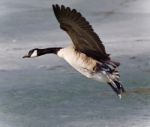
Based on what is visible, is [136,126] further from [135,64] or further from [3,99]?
[135,64]

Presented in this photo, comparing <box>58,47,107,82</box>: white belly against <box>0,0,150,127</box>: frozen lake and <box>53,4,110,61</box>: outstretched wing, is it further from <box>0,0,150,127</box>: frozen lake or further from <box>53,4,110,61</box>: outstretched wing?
<box>0,0,150,127</box>: frozen lake

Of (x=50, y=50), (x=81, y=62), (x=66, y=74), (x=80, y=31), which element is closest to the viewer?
(x=80, y=31)

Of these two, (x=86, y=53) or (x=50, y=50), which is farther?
(x=50, y=50)

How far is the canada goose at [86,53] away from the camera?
199 inches

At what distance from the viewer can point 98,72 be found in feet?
17.3

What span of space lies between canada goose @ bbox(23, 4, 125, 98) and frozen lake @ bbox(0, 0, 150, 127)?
0.80 meters

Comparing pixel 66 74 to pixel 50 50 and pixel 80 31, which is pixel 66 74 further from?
pixel 80 31

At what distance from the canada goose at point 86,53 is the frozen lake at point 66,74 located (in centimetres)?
80

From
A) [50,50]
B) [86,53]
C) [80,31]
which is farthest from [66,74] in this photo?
[80,31]

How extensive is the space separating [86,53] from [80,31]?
298 mm

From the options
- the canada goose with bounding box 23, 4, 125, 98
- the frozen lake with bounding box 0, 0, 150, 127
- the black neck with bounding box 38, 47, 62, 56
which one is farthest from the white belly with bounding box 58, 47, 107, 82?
the frozen lake with bounding box 0, 0, 150, 127

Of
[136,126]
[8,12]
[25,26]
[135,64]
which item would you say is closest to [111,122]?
[136,126]

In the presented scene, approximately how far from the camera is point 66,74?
768 cm

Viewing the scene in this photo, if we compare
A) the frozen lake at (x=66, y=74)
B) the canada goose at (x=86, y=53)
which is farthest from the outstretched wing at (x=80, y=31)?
the frozen lake at (x=66, y=74)
